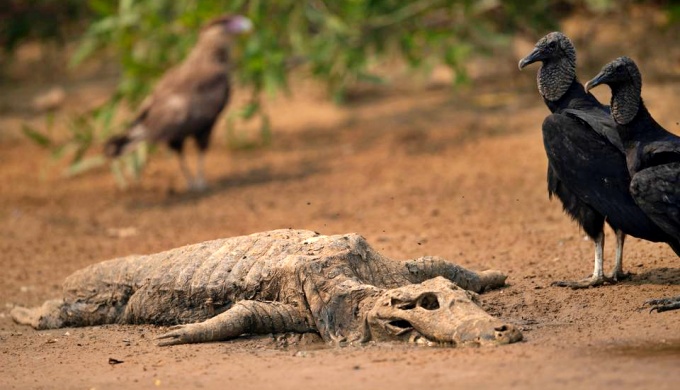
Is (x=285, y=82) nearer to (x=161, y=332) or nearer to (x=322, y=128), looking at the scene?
(x=322, y=128)

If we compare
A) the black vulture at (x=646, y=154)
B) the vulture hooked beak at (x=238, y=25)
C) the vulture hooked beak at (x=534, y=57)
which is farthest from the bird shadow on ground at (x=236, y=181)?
the black vulture at (x=646, y=154)

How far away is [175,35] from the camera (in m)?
12.3

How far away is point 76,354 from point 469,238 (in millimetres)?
A: 3323

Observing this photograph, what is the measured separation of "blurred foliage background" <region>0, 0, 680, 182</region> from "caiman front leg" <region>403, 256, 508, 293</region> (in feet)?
17.8

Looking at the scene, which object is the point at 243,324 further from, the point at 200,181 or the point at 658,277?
the point at 200,181

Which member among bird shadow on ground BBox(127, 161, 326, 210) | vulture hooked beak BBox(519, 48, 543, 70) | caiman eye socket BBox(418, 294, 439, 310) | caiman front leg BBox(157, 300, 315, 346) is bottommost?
caiman front leg BBox(157, 300, 315, 346)

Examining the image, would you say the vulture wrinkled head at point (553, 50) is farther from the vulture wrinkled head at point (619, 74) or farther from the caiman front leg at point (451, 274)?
the caiman front leg at point (451, 274)

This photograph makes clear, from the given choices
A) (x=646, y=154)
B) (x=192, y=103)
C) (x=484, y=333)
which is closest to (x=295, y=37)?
(x=192, y=103)

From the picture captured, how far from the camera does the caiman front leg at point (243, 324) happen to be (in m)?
5.57

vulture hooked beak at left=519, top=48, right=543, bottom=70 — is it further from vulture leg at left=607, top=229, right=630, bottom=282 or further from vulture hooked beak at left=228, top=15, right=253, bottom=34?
vulture hooked beak at left=228, top=15, right=253, bottom=34

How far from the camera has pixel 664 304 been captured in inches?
215

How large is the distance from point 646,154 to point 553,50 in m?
1.16

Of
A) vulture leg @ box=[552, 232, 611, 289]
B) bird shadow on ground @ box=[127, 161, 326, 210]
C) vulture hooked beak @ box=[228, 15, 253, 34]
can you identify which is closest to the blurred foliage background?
vulture hooked beak @ box=[228, 15, 253, 34]

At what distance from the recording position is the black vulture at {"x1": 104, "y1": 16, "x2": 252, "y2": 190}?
10992 millimetres
